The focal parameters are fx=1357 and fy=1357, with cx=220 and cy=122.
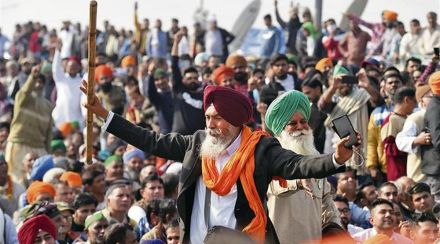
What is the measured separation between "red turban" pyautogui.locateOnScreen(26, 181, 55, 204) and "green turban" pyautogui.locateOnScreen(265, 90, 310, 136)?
4.61 metres

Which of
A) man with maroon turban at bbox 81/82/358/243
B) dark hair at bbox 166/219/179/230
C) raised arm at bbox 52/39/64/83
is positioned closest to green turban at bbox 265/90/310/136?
man with maroon turban at bbox 81/82/358/243

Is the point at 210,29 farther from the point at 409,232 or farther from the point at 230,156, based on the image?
the point at 230,156

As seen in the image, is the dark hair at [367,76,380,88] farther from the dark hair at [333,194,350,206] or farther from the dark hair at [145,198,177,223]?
the dark hair at [145,198,177,223]

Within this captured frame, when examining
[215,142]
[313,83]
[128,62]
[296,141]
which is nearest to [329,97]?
[313,83]

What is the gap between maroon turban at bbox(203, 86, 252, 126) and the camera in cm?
777

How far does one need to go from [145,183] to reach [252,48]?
43.3 feet

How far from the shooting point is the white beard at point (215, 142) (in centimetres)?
776

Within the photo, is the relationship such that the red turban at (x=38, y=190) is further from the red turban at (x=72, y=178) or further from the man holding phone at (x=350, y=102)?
the man holding phone at (x=350, y=102)

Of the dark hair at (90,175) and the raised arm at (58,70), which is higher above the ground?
the raised arm at (58,70)

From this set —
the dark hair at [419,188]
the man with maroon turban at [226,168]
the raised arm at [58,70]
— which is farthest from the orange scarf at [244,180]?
the raised arm at [58,70]

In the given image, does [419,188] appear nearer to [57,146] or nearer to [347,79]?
[347,79]

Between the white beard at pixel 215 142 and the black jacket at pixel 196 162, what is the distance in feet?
0.30

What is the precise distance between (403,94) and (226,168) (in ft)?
18.6

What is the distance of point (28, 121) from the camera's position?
16578 mm
